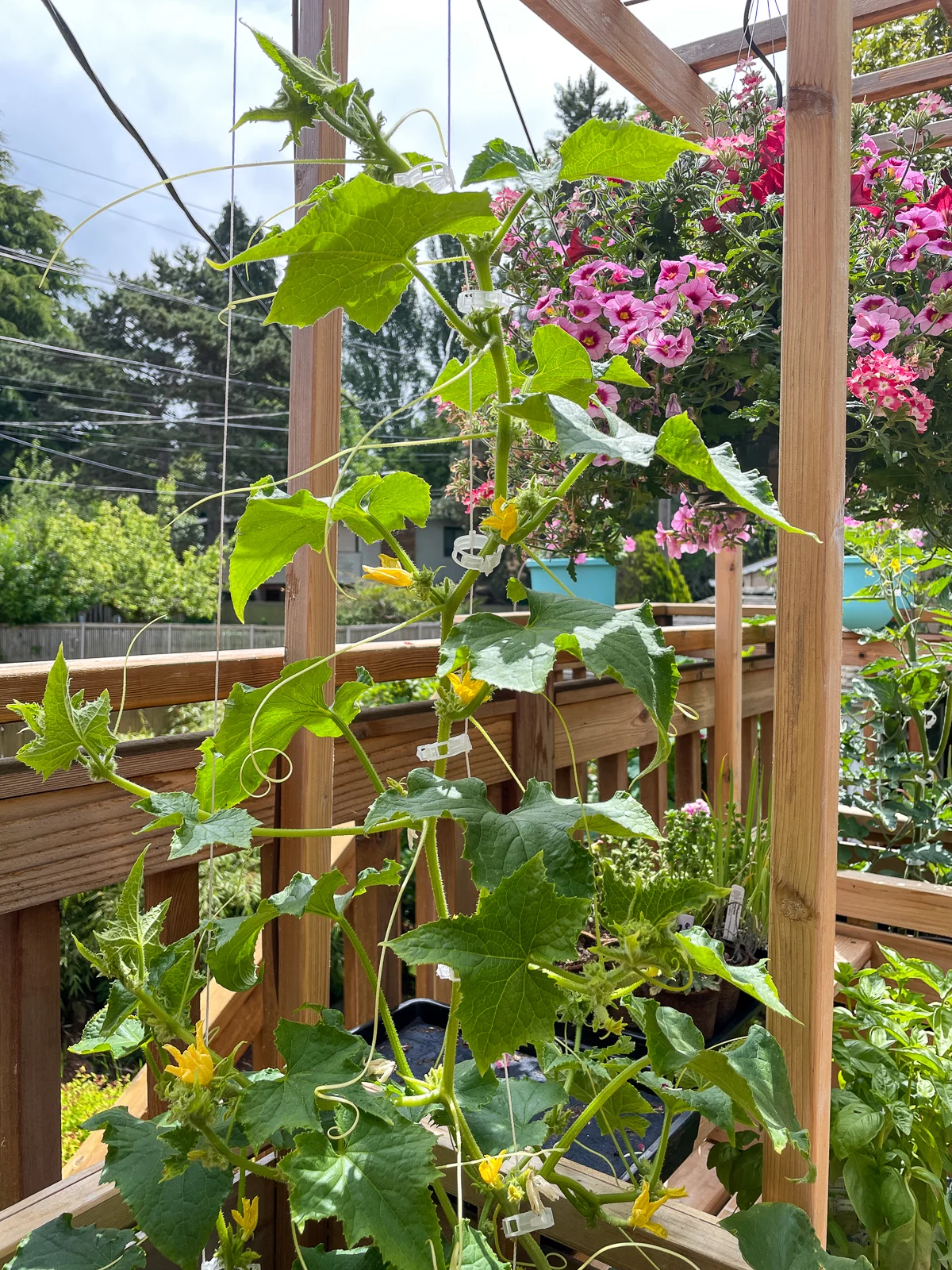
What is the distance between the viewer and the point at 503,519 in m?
0.47

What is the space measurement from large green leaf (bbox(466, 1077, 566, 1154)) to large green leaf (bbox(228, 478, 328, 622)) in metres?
0.37

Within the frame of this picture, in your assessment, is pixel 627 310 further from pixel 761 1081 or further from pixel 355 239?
pixel 761 1081

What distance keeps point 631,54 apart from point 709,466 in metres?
1.22

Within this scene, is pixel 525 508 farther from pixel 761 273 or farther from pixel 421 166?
pixel 761 273

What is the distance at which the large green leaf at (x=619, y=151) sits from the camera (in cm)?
45

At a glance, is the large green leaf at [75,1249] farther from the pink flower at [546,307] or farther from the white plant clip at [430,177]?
the pink flower at [546,307]

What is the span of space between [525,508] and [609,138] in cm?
19

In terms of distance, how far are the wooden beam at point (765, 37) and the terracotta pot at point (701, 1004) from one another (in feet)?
4.89

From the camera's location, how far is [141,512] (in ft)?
61.5

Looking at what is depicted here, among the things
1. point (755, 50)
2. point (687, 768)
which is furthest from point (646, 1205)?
point (755, 50)

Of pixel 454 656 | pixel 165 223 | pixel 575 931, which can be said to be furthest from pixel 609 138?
pixel 165 223

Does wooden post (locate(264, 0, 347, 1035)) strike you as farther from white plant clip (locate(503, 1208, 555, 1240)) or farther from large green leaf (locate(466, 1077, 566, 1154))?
white plant clip (locate(503, 1208, 555, 1240))

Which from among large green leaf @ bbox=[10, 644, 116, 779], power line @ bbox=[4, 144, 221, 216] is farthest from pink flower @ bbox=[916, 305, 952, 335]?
power line @ bbox=[4, 144, 221, 216]

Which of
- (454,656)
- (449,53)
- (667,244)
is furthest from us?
(667,244)
